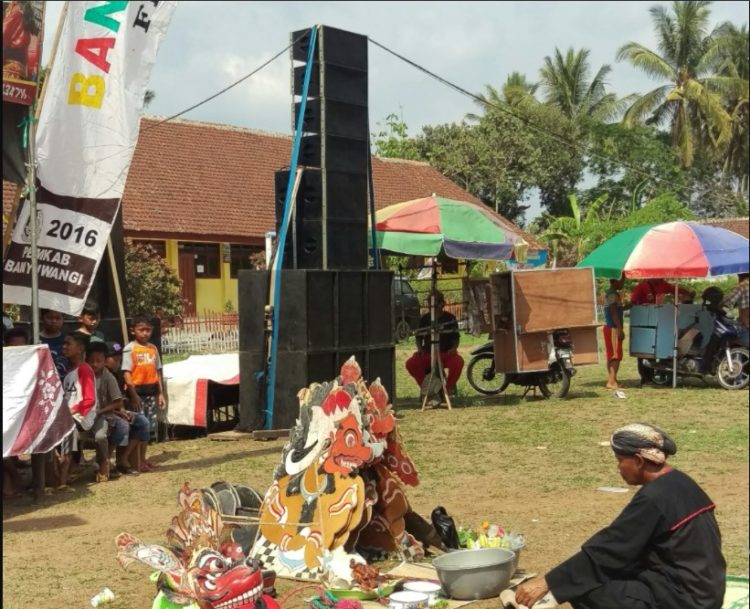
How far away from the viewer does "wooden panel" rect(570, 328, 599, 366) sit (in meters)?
14.8

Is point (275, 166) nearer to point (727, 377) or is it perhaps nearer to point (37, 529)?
point (727, 377)

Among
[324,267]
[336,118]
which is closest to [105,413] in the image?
[324,267]

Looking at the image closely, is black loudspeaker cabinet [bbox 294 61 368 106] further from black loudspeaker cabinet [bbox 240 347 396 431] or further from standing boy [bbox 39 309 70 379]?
standing boy [bbox 39 309 70 379]

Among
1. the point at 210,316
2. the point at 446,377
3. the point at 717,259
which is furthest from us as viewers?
the point at 210,316

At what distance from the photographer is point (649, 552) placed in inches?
173

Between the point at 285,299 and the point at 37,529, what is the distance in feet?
15.7

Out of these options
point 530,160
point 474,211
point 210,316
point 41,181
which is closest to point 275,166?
point 210,316

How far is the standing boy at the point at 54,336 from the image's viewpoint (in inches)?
378

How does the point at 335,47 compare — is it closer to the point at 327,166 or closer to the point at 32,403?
the point at 327,166

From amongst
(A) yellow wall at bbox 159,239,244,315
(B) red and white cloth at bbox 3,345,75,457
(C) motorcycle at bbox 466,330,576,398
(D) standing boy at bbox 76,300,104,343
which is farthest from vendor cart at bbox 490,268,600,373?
(A) yellow wall at bbox 159,239,244,315

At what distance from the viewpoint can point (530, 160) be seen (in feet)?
121

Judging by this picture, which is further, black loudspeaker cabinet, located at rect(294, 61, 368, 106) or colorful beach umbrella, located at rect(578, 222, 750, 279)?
colorful beach umbrella, located at rect(578, 222, 750, 279)

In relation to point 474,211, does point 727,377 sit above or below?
below

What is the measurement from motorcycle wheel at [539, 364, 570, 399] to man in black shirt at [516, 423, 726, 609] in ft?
33.6
